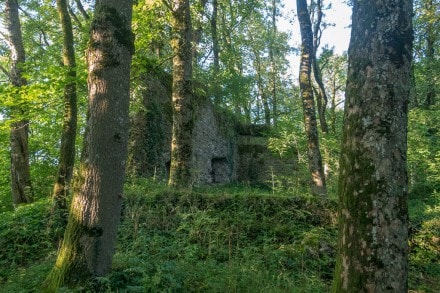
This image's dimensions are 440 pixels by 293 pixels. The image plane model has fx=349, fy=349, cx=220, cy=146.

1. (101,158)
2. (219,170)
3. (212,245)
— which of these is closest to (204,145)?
(219,170)

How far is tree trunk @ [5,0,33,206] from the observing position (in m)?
9.42

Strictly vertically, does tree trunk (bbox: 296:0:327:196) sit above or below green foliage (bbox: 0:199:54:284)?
above

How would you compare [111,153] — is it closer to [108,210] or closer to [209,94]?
[108,210]

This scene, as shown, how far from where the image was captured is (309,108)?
9.64m

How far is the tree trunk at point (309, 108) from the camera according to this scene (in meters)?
9.10

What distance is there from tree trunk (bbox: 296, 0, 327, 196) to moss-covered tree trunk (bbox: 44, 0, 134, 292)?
591cm

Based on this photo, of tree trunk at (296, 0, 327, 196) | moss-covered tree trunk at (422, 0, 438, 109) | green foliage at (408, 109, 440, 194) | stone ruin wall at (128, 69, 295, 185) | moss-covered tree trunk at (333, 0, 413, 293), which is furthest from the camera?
moss-covered tree trunk at (422, 0, 438, 109)

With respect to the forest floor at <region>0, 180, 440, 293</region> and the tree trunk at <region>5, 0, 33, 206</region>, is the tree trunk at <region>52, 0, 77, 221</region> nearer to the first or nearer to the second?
the forest floor at <region>0, 180, 440, 293</region>

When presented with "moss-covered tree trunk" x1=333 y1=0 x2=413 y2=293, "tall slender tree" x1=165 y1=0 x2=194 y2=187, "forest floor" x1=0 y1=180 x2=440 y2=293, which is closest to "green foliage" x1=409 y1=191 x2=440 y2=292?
"forest floor" x1=0 y1=180 x2=440 y2=293

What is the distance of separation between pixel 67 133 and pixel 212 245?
430 centimetres

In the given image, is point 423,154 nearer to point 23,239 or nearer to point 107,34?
point 107,34

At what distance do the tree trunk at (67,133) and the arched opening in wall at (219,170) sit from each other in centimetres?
834

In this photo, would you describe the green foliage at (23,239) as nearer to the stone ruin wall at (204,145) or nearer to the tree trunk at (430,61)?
the stone ruin wall at (204,145)

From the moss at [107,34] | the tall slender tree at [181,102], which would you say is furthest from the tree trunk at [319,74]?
the moss at [107,34]
